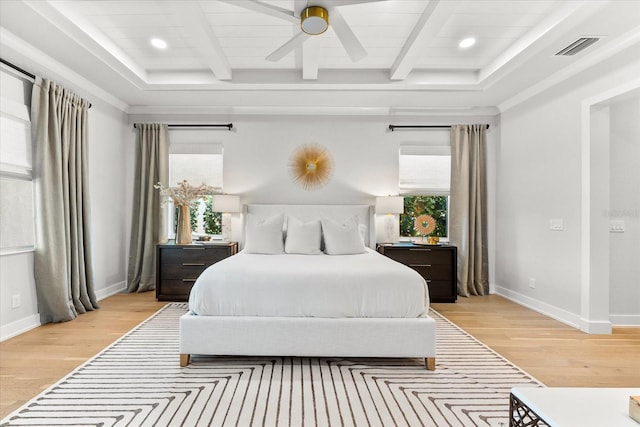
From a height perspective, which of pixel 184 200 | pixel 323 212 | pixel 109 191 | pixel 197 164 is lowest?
pixel 323 212

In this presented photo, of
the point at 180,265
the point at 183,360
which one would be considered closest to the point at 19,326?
Result: the point at 180,265

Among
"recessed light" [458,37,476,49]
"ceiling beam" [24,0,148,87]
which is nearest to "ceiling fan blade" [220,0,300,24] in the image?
"ceiling beam" [24,0,148,87]

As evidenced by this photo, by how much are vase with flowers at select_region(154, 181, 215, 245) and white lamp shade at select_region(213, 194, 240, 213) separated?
18 centimetres

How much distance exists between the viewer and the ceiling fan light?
2275 millimetres

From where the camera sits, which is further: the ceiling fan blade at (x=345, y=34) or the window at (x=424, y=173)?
the window at (x=424, y=173)

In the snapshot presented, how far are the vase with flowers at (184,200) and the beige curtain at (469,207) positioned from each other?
10.8 feet

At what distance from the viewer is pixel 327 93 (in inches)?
172

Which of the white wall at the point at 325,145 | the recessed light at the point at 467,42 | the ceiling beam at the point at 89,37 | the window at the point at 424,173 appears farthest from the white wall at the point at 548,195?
the ceiling beam at the point at 89,37

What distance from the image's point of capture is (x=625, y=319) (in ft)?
11.9

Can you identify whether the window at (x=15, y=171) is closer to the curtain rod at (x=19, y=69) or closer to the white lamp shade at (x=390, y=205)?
the curtain rod at (x=19, y=69)

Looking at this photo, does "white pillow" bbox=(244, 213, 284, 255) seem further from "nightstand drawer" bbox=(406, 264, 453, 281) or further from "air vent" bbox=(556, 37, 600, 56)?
"air vent" bbox=(556, 37, 600, 56)

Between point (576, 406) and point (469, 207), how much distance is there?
3.95 meters

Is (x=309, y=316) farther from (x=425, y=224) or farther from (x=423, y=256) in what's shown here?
(x=425, y=224)

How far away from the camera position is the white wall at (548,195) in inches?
137
